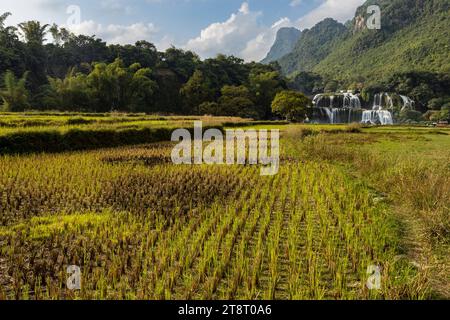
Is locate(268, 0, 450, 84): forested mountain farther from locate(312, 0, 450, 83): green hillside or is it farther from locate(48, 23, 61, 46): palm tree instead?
locate(48, 23, 61, 46): palm tree

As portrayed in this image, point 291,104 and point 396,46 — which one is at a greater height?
point 396,46

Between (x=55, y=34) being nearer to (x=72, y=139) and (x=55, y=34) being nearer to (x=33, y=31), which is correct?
(x=33, y=31)

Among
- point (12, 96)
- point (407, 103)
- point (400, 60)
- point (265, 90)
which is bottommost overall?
point (12, 96)

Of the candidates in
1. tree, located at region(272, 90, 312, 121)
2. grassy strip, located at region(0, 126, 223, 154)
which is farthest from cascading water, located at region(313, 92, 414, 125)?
grassy strip, located at region(0, 126, 223, 154)

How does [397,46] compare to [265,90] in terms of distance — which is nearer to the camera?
[265,90]

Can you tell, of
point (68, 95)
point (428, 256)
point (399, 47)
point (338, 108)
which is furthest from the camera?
point (399, 47)

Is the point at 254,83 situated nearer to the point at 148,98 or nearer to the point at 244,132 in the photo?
the point at 148,98

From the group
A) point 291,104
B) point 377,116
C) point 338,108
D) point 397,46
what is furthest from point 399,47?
point 291,104

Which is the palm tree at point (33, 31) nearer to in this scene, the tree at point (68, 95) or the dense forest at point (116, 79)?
the dense forest at point (116, 79)

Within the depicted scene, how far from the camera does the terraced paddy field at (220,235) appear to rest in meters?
3.90

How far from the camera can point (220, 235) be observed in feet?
17.9

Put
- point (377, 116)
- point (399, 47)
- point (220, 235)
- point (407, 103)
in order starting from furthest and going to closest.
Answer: point (399, 47) < point (407, 103) < point (377, 116) < point (220, 235)

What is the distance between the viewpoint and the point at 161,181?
9.34m
